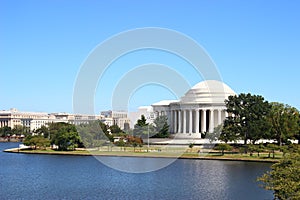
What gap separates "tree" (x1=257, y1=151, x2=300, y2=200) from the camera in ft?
70.3

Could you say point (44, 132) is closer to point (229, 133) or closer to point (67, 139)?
point (67, 139)

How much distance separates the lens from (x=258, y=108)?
6294 cm

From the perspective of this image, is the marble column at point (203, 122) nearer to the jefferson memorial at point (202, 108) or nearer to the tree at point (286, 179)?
the jefferson memorial at point (202, 108)

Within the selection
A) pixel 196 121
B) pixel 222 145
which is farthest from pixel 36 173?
pixel 196 121

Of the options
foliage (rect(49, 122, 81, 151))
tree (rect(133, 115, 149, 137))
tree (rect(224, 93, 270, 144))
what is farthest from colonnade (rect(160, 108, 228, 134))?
foliage (rect(49, 122, 81, 151))

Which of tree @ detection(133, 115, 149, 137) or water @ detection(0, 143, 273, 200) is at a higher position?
tree @ detection(133, 115, 149, 137)

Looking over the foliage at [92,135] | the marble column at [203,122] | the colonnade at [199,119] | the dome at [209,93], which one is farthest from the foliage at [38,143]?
the marble column at [203,122]

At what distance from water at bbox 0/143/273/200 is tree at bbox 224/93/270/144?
1312 centimetres

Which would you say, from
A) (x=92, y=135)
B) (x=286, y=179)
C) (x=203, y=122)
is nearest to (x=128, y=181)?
(x=286, y=179)

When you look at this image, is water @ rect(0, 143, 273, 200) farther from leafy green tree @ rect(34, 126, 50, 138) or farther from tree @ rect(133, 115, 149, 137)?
leafy green tree @ rect(34, 126, 50, 138)

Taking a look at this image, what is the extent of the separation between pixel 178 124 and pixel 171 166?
41839mm

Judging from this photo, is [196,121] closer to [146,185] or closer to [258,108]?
[258,108]

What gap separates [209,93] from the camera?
8219 centimetres

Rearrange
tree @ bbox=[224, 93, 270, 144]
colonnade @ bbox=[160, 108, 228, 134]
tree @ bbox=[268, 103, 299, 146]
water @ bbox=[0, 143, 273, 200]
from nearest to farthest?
water @ bbox=[0, 143, 273, 200] < tree @ bbox=[268, 103, 299, 146] < tree @ bbox=[224, 93, 270, 144] < colonnade @ bbox=[160, 108, 228, 134]
